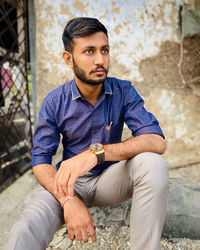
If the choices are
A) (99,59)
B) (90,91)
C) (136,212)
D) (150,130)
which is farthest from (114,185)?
(99,59)

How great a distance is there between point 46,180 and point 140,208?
23.8 inches

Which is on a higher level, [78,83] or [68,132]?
[78,83]

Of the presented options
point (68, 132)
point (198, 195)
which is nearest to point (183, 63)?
point (198, 195)

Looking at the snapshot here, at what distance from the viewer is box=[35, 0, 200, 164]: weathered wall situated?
2406mm

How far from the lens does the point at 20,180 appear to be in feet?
8.45

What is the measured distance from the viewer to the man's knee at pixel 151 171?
3.73 ft

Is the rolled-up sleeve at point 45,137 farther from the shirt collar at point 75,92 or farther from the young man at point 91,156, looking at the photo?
the shirt collar at point 75,92

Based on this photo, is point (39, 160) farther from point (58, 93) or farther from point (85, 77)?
point (85, 77)

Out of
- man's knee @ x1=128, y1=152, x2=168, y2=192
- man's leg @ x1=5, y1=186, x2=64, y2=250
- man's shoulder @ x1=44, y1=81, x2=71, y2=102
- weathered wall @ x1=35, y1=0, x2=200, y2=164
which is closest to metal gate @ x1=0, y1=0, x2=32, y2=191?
weathered wall @ x1=35, y1=0, x2=200, y2=164

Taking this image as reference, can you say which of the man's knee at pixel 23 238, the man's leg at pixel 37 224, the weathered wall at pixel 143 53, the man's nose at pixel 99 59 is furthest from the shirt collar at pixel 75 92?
the weathered wall at pixel 143 53

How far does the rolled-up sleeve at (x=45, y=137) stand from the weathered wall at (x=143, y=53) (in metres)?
1.18

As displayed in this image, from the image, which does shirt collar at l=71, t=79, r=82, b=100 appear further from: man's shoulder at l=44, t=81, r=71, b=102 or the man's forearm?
the man's forearm

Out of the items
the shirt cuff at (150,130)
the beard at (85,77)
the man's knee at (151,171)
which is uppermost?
the beard at (85,77)

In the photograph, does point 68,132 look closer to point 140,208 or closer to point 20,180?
point 140,208
